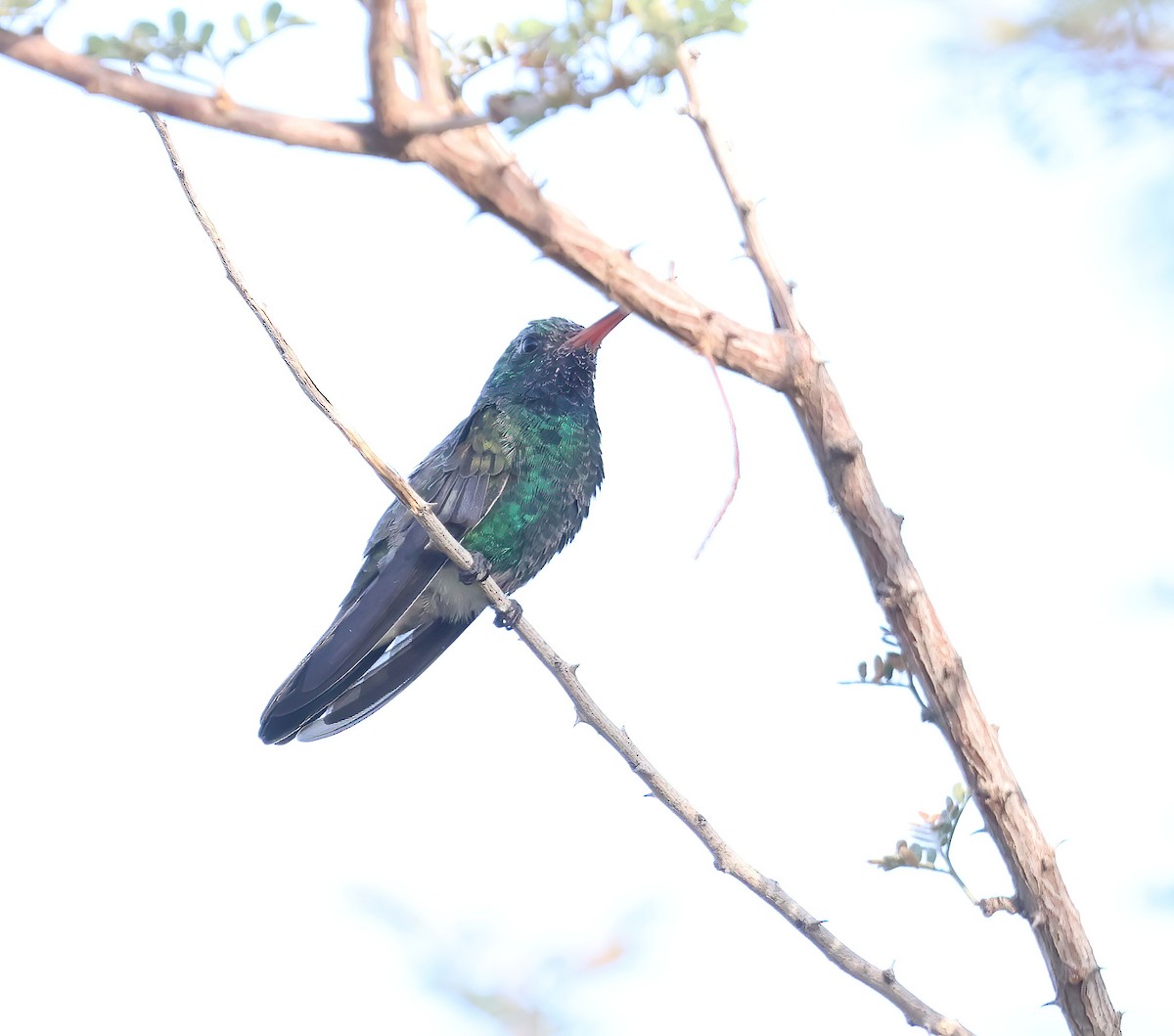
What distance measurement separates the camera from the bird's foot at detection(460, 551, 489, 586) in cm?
453

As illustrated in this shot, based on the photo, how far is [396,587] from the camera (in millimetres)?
4805

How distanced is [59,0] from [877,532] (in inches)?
57.2

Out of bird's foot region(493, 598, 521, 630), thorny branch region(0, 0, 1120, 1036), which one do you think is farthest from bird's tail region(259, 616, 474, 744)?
thorny branch region(0, 0, 1120, 1036)

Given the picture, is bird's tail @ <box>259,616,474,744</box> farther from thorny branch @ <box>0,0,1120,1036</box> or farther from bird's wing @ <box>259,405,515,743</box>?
thorny branch @ <box>0,0,1120,1036</box>

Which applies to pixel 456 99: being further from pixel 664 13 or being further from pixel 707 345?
pixel 707 345

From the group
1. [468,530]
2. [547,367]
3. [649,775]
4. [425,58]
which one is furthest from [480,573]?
[425,58]

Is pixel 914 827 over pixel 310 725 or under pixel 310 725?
under

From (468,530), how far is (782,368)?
10.1 ft

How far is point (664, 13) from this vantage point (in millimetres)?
1717

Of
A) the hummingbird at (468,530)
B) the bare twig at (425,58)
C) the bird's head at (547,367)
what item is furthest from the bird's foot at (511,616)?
the bare twig at (425,58)

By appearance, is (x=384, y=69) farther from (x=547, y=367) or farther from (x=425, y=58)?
(x=547, y=367)

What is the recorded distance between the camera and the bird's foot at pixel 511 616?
3946 mm

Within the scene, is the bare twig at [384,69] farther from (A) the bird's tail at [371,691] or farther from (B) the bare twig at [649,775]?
(A) the bird's tail at [371,691]

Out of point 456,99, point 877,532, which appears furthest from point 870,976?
point 456,99
